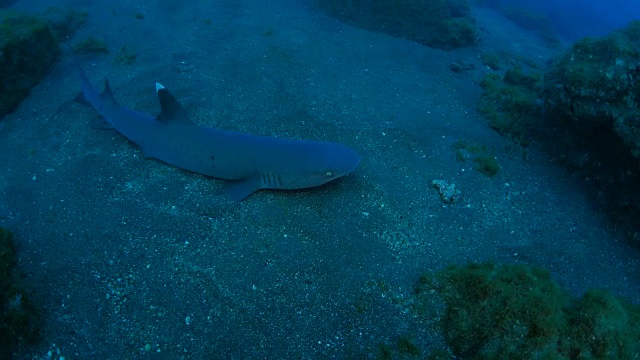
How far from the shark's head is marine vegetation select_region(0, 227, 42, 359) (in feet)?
10.1

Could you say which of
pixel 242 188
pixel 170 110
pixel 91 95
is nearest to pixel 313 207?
pixel 242 188

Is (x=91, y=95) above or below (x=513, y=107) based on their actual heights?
below

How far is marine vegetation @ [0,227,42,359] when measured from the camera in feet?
11.3

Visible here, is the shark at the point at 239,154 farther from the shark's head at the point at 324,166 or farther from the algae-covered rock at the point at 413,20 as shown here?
the algae-covered rock at the point at 413,20

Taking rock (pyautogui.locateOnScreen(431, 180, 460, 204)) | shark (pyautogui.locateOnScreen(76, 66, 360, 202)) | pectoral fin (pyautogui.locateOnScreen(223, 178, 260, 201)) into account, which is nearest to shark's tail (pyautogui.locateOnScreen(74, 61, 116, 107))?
shark (pyautogui.locateOnScreen(76, 66, 360, 202))

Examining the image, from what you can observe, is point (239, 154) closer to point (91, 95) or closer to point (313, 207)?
point (313, 207)

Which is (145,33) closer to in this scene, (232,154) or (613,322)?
(232,154)

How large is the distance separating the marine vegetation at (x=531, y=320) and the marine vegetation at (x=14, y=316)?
4.11 m

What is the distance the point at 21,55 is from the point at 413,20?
34.6 ft

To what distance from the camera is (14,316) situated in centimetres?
351

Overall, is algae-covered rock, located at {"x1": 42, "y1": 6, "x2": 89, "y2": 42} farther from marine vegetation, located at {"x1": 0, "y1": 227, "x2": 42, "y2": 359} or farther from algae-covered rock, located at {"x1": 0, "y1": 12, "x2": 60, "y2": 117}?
marine vegetation, located at {"x1": 0, "y1": 227, "x2": 42, "y2": 359}

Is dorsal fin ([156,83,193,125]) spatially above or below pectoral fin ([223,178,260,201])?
above

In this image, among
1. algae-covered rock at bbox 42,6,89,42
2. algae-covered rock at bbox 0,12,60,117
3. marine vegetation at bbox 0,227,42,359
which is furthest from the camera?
algae-covered rock at bbox 42,6,89,42

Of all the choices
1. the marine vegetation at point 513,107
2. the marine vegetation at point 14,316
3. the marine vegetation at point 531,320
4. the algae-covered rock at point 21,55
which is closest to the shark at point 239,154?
the marine vegetation at point 531,320
